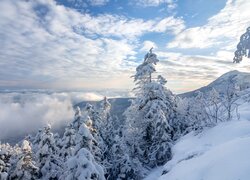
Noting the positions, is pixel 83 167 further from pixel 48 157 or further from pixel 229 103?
pixel 48 157

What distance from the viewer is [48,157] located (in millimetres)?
31312

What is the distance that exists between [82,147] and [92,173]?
2.73 meters

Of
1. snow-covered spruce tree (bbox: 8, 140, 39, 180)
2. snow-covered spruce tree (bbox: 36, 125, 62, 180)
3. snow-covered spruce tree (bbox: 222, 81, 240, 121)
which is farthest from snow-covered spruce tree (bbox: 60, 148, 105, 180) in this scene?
snow-covered spruce tree (bbox: 36, 125, 62, 180)

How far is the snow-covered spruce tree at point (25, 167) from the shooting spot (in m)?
28.8

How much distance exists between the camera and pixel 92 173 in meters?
19.5

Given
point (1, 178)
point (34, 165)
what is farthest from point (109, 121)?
point (1, 178)

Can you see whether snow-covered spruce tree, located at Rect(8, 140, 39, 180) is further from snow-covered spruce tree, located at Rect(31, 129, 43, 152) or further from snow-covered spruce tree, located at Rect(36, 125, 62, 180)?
snow-covered spruce tree, located at Rect(31, 129, 43, 152)

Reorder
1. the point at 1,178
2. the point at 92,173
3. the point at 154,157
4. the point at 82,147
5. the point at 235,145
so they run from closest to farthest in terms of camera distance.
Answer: the point at 235,145
the point at 92,173
the point at 82,147
the point at 1,178
the point at 154,157

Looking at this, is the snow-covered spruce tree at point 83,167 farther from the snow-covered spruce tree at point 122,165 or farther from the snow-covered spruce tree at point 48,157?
the snow-covered spruce tree at point 48,157

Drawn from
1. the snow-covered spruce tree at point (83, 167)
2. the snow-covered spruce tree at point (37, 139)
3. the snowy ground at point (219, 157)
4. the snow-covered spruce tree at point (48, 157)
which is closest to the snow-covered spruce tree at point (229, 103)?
the snowy ground at point (219, 157)

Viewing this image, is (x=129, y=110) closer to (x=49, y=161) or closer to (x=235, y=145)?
(x=49, y=161)

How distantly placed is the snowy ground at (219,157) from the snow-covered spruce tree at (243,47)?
63.3ft

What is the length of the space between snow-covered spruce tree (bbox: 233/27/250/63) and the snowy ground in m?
19.3

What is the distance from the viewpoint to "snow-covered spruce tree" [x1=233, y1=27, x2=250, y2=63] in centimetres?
3125
